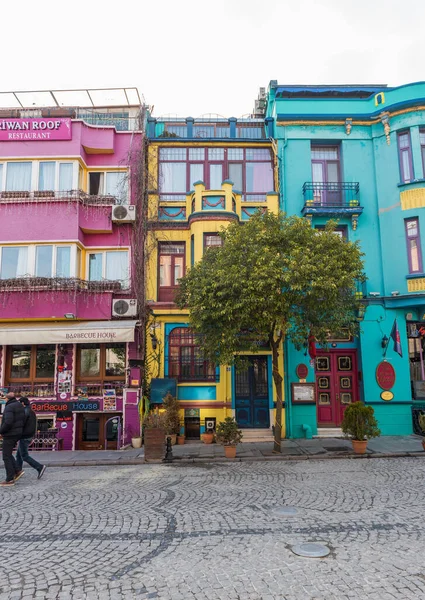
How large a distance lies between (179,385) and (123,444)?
276 cm

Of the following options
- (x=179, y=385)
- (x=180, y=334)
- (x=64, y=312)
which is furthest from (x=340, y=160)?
(x=64, y=312)

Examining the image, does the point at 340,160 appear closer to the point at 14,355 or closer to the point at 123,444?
the point at 123,444

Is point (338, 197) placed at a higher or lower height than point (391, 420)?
higher

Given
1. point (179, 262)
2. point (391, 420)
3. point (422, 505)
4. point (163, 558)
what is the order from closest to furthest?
point (163, 558), point (422, 505), point (391, 420), point (179, 262)

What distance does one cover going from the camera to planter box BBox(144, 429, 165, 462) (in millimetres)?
12656

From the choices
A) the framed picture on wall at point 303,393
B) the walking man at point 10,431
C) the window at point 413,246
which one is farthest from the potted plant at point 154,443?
the window at point 413,246

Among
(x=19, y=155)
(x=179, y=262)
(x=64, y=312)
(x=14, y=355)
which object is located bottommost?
(x=14, y=355)

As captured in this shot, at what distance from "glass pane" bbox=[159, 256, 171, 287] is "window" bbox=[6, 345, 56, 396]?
4.70 meters

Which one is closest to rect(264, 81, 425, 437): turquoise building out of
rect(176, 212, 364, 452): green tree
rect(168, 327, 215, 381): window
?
rect(168, 327, 215, 381): window

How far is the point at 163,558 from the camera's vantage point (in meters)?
5.64

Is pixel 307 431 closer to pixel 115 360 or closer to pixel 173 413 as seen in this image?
pixel 173 413

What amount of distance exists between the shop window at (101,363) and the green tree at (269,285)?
4.26 m

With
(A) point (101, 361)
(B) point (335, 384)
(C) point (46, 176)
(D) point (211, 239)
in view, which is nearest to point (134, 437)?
(A) point (101, 361)

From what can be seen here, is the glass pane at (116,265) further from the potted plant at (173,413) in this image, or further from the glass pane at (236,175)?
the glass pane at (236,175)
